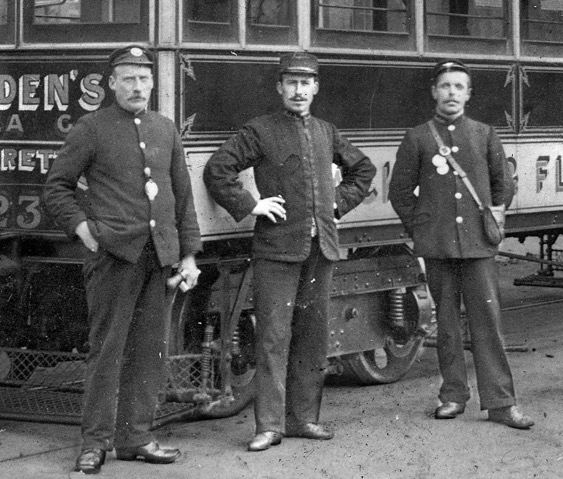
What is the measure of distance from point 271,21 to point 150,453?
2.28 metres

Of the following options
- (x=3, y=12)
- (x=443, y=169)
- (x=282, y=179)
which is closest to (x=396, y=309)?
(x=443, y=169)

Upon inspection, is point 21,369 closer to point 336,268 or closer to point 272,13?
point 336,268

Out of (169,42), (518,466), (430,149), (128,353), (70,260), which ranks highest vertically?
(169,42)

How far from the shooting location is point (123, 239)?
228 inches

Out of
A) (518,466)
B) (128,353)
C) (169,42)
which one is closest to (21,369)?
(128,353)

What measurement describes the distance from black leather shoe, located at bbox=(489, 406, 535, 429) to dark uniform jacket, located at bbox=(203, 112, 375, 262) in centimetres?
118

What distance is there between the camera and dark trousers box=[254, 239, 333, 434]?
632 centimetres

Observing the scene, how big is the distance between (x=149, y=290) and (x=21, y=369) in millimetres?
1650

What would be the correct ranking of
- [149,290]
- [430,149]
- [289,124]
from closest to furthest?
[149,290], [289,124], [430,149]

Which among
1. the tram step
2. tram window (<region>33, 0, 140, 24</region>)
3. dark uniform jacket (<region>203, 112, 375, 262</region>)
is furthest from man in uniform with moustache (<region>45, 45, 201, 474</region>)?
the tram step

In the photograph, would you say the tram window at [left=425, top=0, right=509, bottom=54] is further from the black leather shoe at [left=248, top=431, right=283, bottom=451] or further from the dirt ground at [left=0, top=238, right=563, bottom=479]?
the black leather shoe at [left=248, top=431, right=283, bottom=451]

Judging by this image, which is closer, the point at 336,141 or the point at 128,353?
the point at 128,353

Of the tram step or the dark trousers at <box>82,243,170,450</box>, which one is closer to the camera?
the dark trousers at <box>82,243,170,450</box>

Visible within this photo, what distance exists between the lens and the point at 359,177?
6.69 metres
